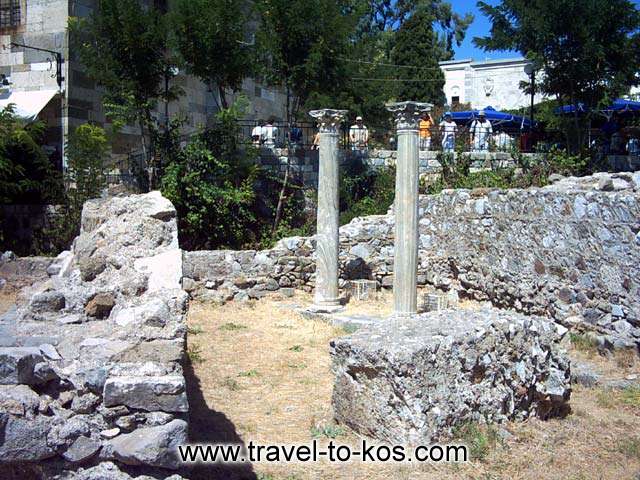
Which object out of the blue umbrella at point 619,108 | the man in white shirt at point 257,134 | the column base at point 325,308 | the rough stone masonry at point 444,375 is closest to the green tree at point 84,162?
the man in white shirt at point 257,134

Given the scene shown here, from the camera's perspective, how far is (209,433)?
5152 millimetres

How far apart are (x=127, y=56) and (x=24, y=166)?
3.07 metres

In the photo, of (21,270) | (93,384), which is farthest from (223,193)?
(93,384)

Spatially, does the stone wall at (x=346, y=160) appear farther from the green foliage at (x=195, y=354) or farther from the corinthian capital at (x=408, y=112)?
the green foliage at (x=195, y=354)

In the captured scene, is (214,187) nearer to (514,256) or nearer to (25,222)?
(25,222)

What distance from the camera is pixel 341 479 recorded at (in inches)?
179

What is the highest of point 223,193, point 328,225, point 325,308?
point 223,193

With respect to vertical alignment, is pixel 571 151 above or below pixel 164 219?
above

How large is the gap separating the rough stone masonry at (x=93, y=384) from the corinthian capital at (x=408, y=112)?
16.8 feet

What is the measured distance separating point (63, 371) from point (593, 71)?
14.1 m

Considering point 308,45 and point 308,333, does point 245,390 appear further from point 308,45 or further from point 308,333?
point 308,45

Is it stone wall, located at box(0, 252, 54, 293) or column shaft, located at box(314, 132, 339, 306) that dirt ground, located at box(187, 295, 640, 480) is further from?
stone wall, located at box(0, 252, 54, 293)

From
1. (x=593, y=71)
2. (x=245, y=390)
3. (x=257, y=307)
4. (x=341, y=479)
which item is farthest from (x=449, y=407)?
(x=593, y=71)

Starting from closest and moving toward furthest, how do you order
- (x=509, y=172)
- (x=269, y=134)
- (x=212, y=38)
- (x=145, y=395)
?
(x=145, y=395) < (x=212, y=38) < (x=509, y=172) < (x=269, y=134)
